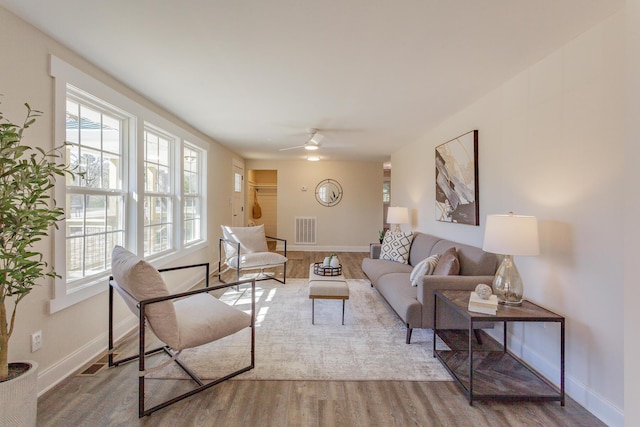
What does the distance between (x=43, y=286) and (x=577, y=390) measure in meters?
3.49

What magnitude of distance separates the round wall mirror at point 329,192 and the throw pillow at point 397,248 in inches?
130

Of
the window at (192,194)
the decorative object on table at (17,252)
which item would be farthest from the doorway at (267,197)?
the decorative object on table at (17,252)

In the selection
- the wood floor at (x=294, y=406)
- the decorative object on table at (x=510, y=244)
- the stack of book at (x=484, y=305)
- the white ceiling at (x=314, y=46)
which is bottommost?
the wood floor at (x=294, y=406)

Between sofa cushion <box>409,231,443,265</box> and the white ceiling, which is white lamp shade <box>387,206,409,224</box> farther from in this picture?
the white ceiling

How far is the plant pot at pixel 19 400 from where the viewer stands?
1.33 metres

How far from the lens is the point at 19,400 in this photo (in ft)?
4.56

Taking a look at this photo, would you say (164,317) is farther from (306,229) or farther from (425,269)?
(306,229)

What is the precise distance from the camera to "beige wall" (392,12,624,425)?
5.52ft

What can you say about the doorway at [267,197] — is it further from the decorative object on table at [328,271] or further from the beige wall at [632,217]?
the beige wall at [632,217]

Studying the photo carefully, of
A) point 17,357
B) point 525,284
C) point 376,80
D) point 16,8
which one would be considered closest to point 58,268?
point 17,357

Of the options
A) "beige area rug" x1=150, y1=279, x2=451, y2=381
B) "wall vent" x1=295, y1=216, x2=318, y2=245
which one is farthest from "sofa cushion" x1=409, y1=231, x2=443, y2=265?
"wall vent" x1=295, y1=216, x2=318, y2=245

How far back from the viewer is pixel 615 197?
65.9 inches

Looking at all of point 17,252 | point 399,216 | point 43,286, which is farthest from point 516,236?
point 43,286

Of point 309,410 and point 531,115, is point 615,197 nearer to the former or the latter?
point 531,115
